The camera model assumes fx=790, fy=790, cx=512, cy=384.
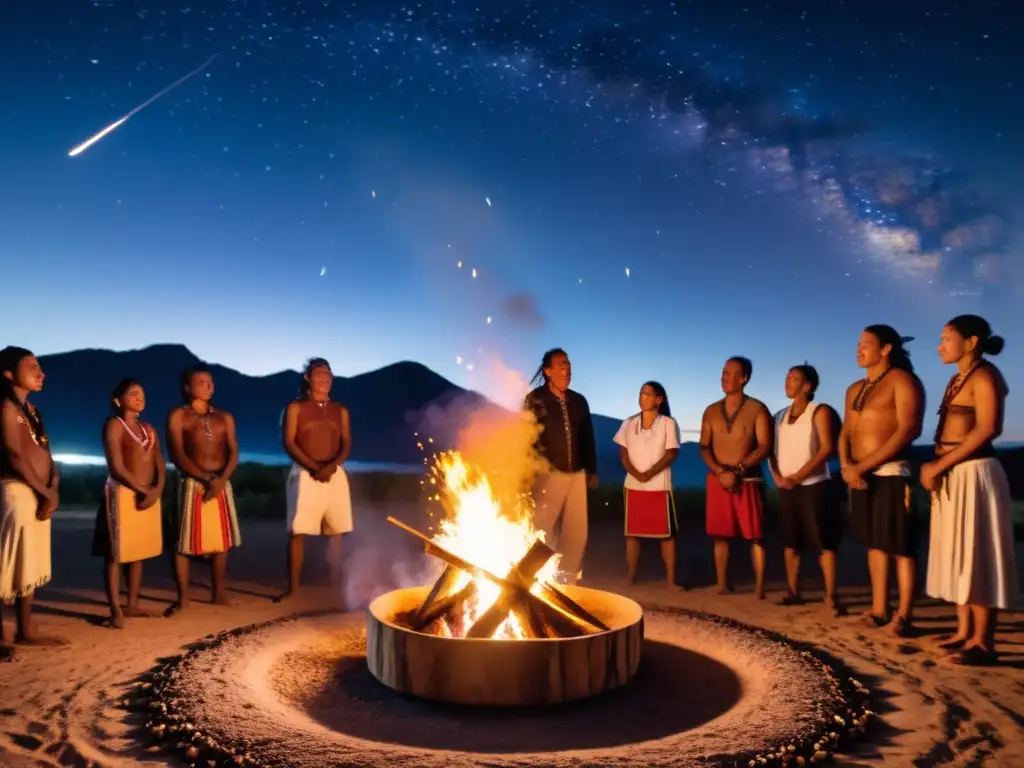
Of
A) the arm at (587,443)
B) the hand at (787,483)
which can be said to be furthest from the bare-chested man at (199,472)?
the hand at (787,483)

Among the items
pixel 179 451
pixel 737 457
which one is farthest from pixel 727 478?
pixel 179 451

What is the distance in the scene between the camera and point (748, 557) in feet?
38.4

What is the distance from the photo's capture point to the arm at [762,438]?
306 inches

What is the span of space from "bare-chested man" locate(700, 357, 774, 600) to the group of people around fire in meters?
0.01

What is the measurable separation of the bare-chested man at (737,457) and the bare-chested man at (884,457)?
1.13m

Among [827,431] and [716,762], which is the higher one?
[827,431]

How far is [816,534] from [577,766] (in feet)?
14.4

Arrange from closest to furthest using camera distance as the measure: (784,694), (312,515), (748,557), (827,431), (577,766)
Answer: (577,766) → (784,694) → (827,431) → (312,515) → (748,557)

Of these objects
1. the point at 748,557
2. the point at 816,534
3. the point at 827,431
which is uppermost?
the point at 827,431

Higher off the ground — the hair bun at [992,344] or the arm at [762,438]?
the hair bun at [992,344]

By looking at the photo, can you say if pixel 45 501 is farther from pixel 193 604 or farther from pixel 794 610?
pixel 794 610

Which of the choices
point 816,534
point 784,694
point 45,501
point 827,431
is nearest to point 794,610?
point 816,534

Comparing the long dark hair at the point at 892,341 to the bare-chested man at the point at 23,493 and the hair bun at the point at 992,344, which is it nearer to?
the hair bun at the point at 992,344

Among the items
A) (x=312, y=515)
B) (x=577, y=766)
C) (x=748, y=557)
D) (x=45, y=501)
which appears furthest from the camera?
(x=748, y=557)
